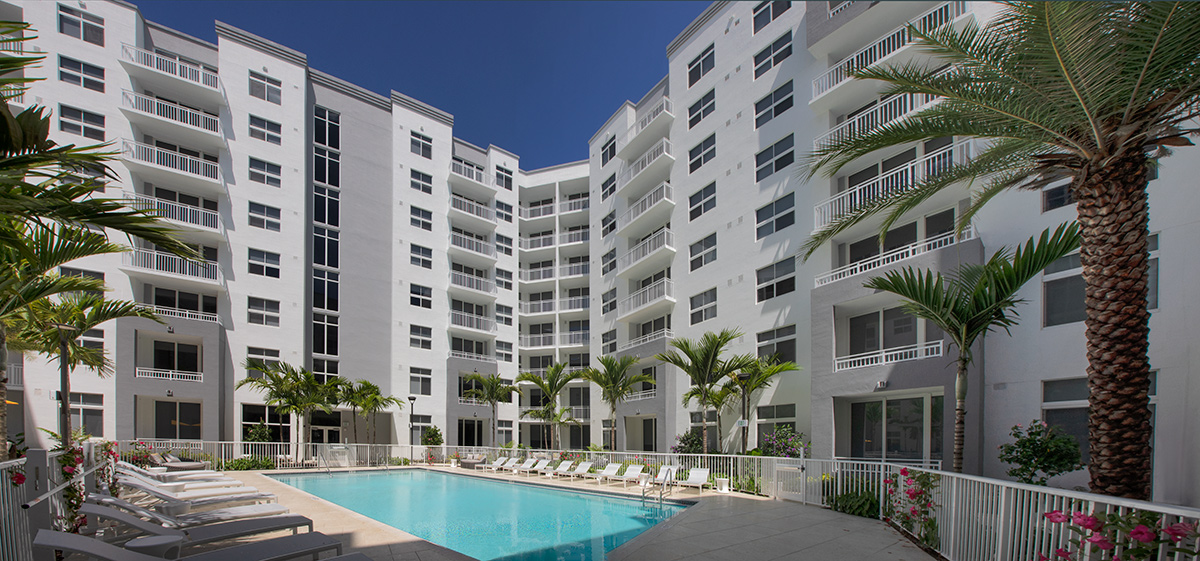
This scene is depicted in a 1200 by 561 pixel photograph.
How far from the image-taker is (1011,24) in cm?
691

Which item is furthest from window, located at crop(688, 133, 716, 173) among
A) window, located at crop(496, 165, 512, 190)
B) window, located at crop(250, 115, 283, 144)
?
window, located at crop(250, 115, 283, 144)

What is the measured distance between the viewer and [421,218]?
1428 inches

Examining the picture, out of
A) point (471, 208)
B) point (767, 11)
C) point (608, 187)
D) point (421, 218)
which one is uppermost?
point (767, 11)

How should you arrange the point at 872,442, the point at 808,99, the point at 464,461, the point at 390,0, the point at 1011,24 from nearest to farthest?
the point at 1011,24
the point at 390,0
the point at 872,442
the point at 808,99
the point at 464,461

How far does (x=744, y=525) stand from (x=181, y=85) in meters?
30.6

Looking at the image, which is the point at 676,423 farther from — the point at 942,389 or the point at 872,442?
the point at 942,389

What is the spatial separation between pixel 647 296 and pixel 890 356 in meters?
14.0

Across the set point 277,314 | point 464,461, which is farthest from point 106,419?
point 464,461

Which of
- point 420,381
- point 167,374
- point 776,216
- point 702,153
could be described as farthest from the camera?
point 420,381

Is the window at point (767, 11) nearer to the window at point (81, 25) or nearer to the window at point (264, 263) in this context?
the window at point (264, 263)

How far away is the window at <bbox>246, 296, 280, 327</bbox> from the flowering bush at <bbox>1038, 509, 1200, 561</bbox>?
30950mm

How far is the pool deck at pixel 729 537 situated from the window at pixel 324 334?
67.1 feet

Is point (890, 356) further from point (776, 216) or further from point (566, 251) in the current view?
point (566, 251)

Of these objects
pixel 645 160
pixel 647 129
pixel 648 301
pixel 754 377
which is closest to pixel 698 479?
pixel 754 377
